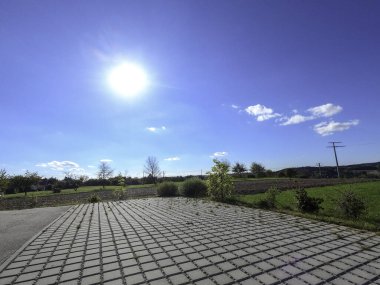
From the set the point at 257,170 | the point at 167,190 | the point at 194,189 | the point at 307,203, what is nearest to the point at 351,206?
the point at 307,203

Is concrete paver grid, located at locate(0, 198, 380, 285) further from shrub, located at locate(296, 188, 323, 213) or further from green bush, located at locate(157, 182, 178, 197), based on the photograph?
green bush, located at locate(157, 182, 178, 197)

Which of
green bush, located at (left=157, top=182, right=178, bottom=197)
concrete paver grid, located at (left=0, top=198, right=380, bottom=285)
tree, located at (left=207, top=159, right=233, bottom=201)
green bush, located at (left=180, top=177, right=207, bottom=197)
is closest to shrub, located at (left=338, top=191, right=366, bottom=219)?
concrete paver grid, located at (left=0, top=198, right=380, bottom=285)

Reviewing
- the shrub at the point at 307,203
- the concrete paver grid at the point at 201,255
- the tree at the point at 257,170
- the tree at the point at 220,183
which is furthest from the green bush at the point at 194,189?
the tree at the point at 257,170

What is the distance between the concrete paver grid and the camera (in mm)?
4418

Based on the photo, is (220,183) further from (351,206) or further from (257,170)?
(257,170)

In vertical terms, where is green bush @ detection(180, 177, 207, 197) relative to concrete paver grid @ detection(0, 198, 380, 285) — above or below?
above

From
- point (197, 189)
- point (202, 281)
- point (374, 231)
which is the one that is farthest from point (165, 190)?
point (202, 281)

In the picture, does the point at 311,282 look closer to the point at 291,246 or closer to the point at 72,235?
the point at 291,246

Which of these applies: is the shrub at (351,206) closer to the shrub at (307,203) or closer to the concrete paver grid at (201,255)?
the shrub at (307,203)

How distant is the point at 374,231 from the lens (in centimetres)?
739

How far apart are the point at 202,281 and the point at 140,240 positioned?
305 cm

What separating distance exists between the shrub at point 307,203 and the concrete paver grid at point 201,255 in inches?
83.0

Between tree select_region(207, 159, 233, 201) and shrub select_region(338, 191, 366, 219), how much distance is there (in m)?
7.56

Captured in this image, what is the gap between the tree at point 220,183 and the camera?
16438 millimetres
